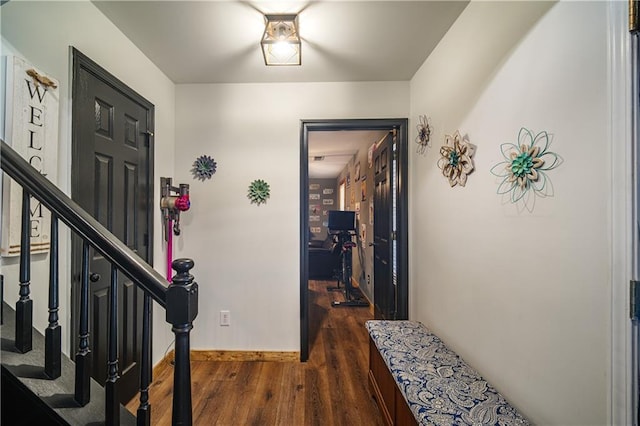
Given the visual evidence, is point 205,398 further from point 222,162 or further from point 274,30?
point 274,30

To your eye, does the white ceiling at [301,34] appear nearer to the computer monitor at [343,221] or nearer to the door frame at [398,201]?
the door frame at [398,201]

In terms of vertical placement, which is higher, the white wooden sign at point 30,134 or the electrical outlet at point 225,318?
the white wooden sign at point 30,134

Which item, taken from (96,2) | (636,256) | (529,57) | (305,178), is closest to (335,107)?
(305,178)

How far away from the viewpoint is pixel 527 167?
3.45 ft

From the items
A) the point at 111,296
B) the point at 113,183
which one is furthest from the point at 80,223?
the point at 113,183

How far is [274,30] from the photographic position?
5.19ft

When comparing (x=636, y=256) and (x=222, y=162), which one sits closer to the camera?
(x=636, y=256)

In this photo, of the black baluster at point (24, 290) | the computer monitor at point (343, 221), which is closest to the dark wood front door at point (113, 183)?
the black baluster at point (24, 290)

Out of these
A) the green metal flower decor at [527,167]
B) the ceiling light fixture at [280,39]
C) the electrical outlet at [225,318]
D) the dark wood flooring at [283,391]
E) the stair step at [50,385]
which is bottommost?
the dark wood flooring at [283,391]

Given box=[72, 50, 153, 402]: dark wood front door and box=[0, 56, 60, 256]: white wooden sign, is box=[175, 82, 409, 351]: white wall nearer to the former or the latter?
box=[72, 50, 153, 402]: dark wood front door

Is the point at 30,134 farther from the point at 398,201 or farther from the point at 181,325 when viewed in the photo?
the point at 398,201

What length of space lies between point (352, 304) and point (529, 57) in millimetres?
3393

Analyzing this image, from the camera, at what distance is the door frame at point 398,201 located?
229 centimetres

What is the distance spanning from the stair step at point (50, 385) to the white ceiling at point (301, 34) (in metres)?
1.75
